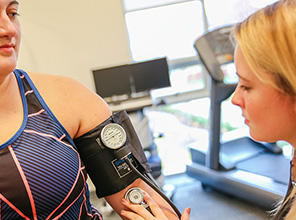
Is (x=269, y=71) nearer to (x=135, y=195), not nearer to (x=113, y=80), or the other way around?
(x=135, y=195)

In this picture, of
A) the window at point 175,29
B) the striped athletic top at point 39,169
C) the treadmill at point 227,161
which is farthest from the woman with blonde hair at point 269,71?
the window at point 175,29

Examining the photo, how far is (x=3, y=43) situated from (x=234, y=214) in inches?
84.0

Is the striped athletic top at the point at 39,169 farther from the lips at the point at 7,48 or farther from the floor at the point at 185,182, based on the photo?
the floor at the point at 185,182

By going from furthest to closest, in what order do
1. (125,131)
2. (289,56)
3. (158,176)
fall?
(158,176)
(125,131)
(289,56)

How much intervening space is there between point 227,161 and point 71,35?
2.04 metres

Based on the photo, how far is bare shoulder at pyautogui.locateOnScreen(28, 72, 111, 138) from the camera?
2.89 feet

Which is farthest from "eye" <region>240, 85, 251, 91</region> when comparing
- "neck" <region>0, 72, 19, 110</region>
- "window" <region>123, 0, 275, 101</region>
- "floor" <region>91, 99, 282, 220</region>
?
"window" <region>123, 0, 275, 101</region>

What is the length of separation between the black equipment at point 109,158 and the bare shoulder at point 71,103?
3 centimetres

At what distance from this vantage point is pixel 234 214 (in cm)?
231

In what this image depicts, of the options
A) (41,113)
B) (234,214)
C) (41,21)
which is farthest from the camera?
(41,21)

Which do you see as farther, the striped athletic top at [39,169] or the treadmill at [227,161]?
the treadmill at [227,161]

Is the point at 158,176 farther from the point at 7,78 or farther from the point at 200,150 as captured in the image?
the point at 7,78

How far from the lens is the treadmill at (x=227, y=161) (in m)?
2.25

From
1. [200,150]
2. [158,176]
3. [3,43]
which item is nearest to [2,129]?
[3,43]
